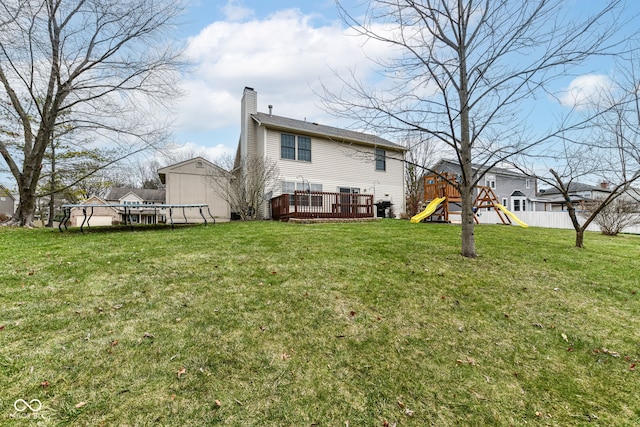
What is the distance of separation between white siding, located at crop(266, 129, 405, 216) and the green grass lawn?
1031 cm

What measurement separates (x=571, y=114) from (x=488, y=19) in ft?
7.09

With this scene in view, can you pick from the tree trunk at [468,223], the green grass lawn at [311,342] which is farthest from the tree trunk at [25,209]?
the tree trunk at [468,223]

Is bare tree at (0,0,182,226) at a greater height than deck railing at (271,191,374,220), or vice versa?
bare tree at (0,0,182,226)

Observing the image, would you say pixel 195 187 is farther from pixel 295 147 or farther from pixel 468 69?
pixel 468 69

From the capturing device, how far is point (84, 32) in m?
10.1

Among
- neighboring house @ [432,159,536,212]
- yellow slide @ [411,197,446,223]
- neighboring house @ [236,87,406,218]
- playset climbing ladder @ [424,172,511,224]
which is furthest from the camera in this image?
neighboring house @ [432,159,536,212]

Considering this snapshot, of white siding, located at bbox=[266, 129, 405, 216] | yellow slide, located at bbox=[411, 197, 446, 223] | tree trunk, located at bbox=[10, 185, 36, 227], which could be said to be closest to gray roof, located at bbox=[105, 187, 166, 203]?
tree trunk, located at bbox=[10, 185, 36, 227]

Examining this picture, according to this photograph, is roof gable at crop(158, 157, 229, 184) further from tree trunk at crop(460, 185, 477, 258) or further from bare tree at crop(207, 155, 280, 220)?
tree trunk at crop(460, 185, 477, 258)

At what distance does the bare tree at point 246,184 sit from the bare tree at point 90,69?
3.09m

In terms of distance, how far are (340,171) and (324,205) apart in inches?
182

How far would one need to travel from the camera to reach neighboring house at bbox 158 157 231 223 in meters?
13.0

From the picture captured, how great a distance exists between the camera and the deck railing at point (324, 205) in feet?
39.3

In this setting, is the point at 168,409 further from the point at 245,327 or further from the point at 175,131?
the point at 175,131

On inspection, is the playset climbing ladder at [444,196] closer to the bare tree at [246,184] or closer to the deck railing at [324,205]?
the deck railing at [324,205]
